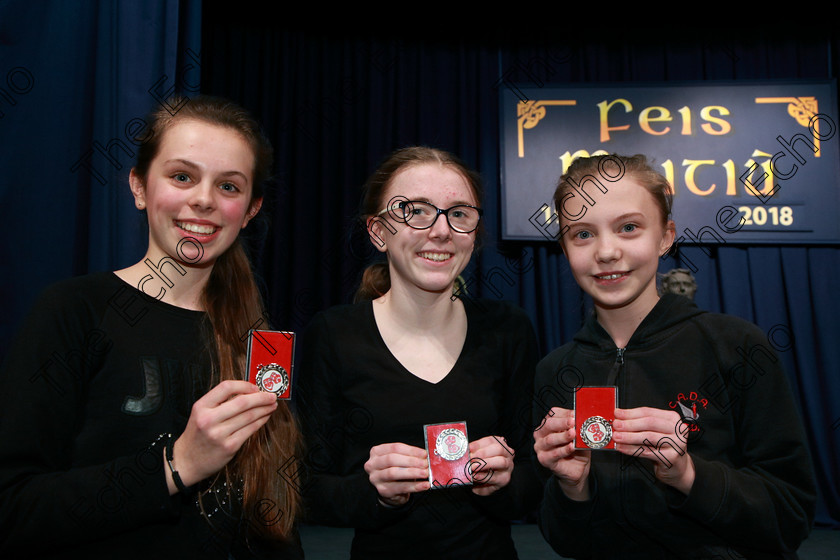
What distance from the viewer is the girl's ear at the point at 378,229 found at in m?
1.68

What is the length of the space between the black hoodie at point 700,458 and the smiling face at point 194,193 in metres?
0.95

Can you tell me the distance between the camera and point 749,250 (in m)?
5.55

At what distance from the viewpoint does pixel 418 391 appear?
152cm

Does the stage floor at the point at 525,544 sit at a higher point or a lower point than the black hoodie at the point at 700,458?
lower

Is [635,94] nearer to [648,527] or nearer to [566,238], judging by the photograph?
[566,238]

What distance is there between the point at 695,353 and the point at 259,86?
5.13m

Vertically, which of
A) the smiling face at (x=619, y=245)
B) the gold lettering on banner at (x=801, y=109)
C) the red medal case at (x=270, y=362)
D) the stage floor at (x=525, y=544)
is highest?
the gold lettering on banner at (x=801, y=109)

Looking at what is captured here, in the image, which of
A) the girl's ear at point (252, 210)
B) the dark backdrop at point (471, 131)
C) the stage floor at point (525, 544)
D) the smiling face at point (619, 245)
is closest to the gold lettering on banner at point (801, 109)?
the dark backdrop at point (471, 131)

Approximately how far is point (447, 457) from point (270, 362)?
0.46 meters

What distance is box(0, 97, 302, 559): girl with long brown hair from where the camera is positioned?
3.94ft

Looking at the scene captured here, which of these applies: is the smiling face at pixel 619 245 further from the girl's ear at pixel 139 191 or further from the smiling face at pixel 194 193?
the girl's ear at pixel 139 191

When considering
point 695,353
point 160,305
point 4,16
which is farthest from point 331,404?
point 4,16

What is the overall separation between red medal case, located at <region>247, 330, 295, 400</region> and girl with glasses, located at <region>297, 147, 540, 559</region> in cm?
21

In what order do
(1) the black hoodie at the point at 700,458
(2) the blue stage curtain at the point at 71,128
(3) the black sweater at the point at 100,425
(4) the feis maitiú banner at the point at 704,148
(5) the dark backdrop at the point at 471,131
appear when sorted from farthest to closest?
(5) the dark backdrop at the point at 471,131 < (4) the feis maitiú banner at the point at 704,148 < (2) the blue stage curtain at the point at 71,128 < (1) the black hoodie at the point at 700,458 < (3) the black sweater at the point at 100,425
